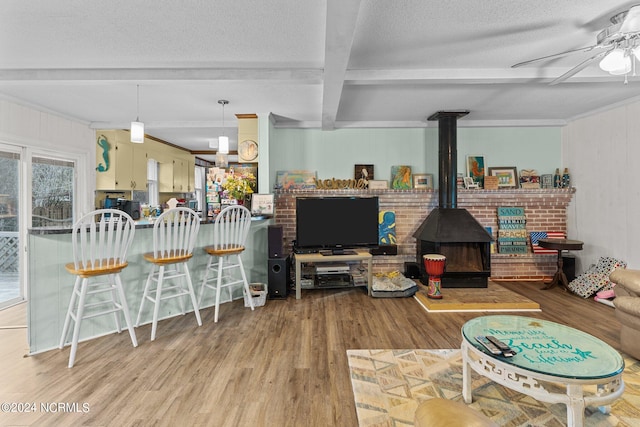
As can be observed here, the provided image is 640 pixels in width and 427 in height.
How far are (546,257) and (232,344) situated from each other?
4697mm

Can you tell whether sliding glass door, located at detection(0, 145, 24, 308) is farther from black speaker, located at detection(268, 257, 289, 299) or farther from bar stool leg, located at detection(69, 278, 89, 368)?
black speaker, located at detection(268, 257, 289, 299)

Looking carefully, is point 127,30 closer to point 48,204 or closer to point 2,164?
point 2,164

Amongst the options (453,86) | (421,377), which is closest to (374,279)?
(421,377)

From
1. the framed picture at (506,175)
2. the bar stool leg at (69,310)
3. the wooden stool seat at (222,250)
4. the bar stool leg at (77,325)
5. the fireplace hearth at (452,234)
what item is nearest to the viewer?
the bar stool leg at (77,325)

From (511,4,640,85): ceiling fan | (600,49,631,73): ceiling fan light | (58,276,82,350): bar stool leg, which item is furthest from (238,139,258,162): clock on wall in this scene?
(600,49,631,73): ceiling fan light

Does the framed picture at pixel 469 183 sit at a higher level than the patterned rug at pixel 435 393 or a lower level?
higher

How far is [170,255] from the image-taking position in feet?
9.30

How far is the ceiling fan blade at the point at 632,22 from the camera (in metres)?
1.99

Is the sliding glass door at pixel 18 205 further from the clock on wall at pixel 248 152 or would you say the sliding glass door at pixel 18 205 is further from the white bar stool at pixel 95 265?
the clock on wall at pixel 248 152

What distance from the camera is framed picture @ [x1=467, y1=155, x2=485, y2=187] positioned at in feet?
15.8

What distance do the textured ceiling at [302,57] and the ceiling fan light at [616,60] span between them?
0.84ft

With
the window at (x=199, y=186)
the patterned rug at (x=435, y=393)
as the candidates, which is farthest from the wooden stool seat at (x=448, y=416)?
the window at (x=199, y=186)

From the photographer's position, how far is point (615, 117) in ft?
13.2

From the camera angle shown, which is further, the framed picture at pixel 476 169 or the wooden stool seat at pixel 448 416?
the framed picture at pixel 476 169
